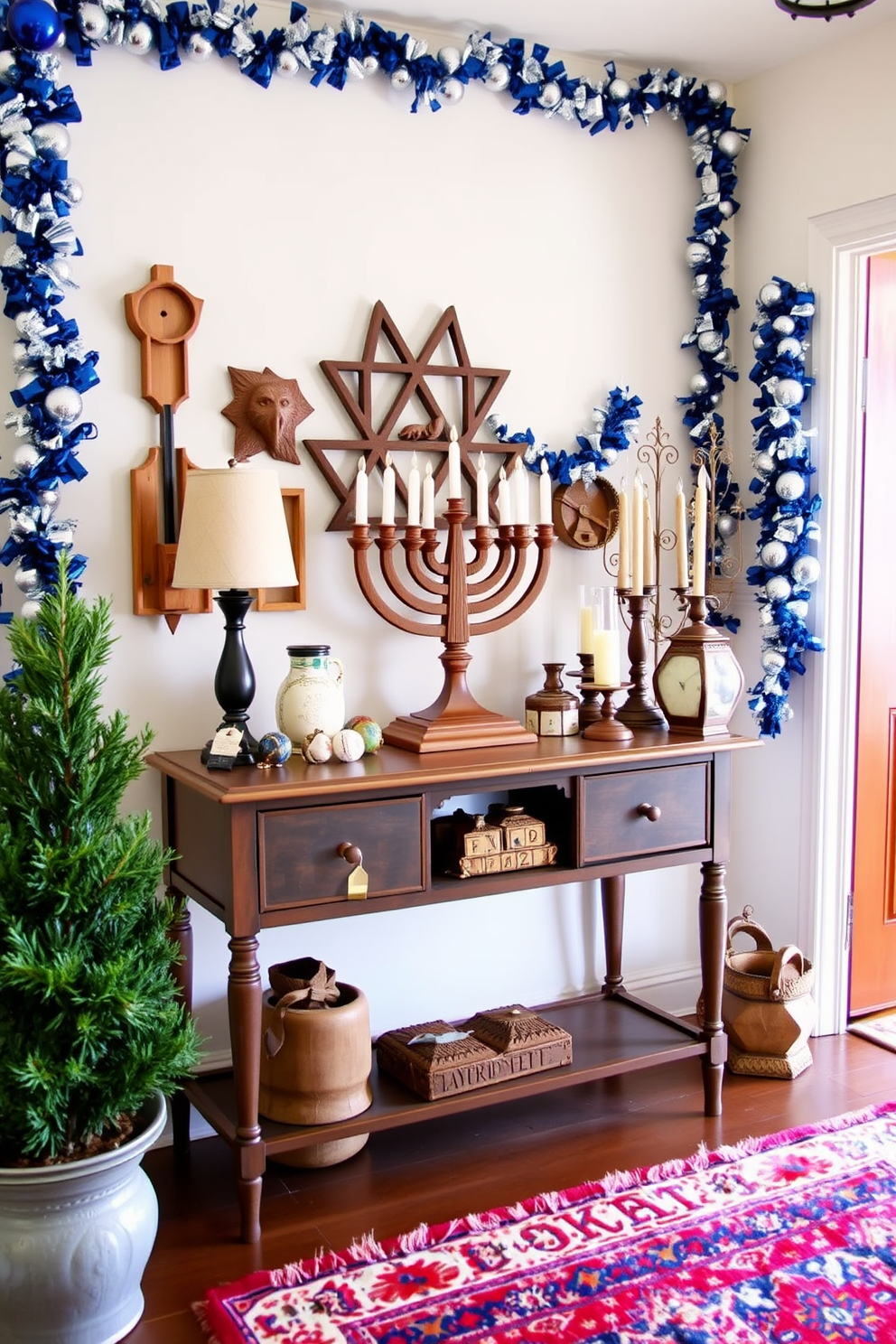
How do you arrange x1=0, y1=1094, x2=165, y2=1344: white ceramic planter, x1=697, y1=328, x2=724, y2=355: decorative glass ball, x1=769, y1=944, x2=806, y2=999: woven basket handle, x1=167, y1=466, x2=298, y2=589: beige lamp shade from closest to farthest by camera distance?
x1=0, y1=1094, x2=165, y2=1344: white ceramic planter → x1=167, y1=466, x2=298, y2=589: beige lamp shade → x1=769, y1=944, x2=806, y2=999: woven basket handle → x1=697, y1=328, x2=724, y2=355: decorative glass ball

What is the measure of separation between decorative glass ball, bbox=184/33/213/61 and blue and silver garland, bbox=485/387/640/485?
1106 mm

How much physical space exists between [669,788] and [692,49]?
1.89 meters

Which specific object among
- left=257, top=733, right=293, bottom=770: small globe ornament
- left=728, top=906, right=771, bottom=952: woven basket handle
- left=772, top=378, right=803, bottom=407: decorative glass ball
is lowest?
left=728, top=906, right=771, bottom=952: woven basket handle

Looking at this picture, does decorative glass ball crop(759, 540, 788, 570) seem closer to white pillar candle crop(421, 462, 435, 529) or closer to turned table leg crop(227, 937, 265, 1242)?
white pillar candle crop(421, 462, 435, 529)

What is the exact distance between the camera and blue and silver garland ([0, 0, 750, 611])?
2.35 m

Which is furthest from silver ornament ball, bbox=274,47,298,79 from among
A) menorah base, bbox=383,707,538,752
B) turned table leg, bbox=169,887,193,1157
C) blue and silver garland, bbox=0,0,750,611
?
turned table leg, bbox=169,887,193,1157

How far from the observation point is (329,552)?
2.81 m

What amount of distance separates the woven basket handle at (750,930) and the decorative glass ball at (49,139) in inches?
93.3

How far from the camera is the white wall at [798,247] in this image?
2.96 metres

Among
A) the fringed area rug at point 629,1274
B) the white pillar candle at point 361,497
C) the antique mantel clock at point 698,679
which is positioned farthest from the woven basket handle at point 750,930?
the white pillar candle at point 361,497

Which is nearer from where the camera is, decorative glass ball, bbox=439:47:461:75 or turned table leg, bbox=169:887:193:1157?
turned table leg, bbox=169:887:193:1157

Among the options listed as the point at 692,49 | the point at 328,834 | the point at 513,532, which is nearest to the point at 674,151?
the point at 692,49

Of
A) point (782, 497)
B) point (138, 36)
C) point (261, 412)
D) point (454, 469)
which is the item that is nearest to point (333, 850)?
point (454, 469)

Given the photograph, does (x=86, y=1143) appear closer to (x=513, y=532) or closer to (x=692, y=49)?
(x=513, y=532)
